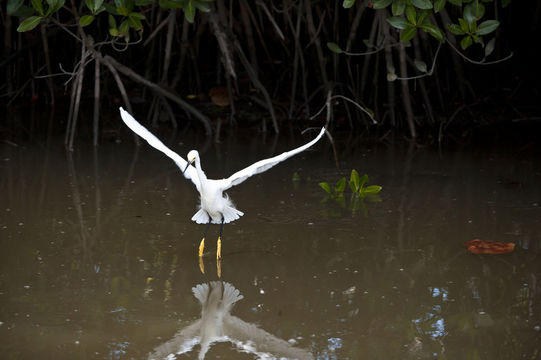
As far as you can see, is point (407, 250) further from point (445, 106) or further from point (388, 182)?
point (445, 106)

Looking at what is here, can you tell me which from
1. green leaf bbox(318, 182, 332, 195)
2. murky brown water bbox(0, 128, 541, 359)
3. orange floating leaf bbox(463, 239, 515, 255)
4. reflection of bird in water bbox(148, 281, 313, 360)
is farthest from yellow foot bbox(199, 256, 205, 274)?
orange floating leaf bbox(463, 239, 515, 255)

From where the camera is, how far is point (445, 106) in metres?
6.63

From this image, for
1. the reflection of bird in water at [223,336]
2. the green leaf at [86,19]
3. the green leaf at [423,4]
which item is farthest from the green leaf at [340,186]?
the green leaf at [86,19]

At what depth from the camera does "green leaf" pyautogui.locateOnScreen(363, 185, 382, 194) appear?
4.06 m

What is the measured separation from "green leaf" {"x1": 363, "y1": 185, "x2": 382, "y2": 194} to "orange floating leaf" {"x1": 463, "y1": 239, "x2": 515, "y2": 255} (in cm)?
79

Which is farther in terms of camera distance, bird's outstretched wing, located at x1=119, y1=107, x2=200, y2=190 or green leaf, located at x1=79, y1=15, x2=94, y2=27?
green leaf, located at x1=79, y1=15, x2=94, y2=27

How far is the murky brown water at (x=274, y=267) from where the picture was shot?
2.46 meters

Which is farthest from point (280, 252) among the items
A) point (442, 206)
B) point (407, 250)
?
point (442, 206)

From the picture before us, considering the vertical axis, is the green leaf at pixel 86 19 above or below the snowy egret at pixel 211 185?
above

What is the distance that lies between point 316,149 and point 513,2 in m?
3.04

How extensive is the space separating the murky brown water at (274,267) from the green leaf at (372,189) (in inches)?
3.1

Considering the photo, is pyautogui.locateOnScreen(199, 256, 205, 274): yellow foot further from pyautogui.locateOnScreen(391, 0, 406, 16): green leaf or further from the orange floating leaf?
pyautogui.locateOnScreen(391, 0, 406, 16): green leaf

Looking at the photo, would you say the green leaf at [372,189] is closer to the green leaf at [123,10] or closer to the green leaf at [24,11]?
the green leaf at [123,10]

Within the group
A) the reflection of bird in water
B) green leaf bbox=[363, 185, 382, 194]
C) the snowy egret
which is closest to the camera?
the reflection of bird in water
